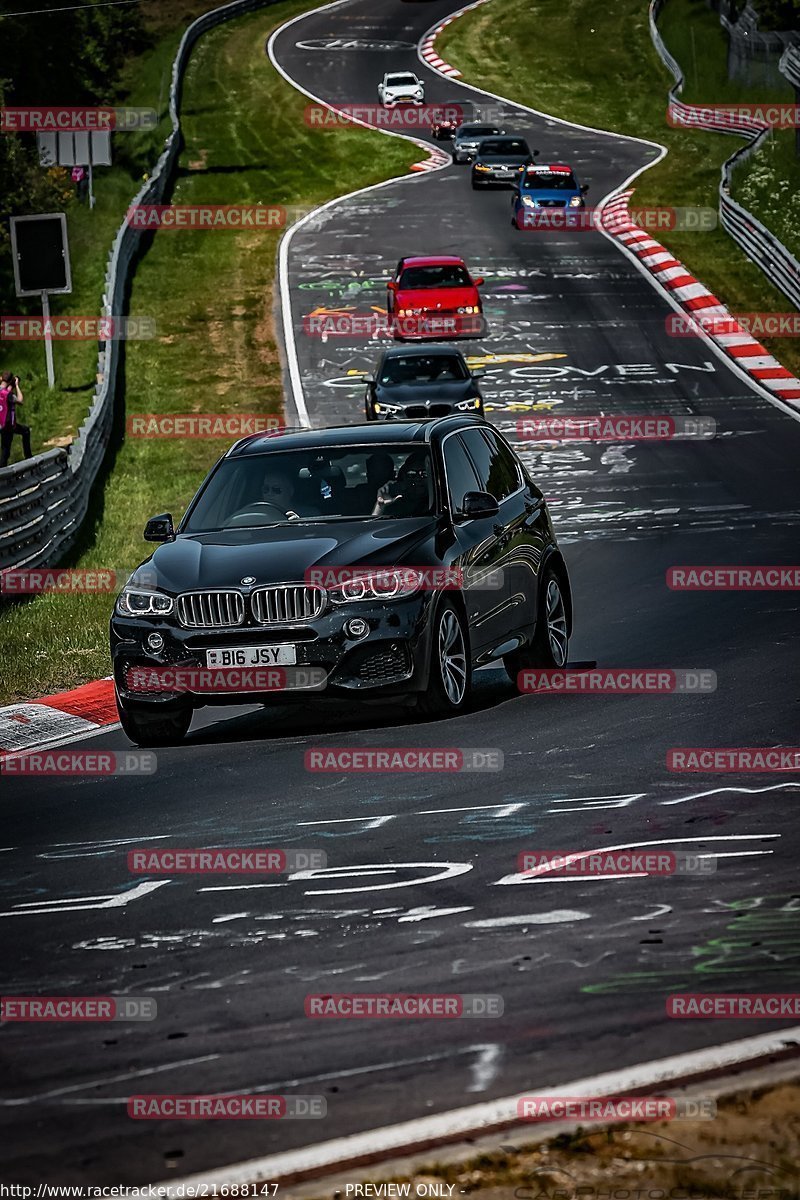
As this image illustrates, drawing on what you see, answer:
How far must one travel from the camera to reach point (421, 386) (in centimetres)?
2848

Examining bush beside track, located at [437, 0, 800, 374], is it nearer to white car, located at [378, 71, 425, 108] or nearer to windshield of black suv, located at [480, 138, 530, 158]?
windshield of black suv, located at [480, 138, 530, 158]

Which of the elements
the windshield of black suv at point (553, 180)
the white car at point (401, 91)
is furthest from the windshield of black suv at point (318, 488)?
the white car at point (401, 91)

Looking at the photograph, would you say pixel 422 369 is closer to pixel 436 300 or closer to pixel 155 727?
pixel 436 300

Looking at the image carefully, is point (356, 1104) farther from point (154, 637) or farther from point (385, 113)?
point (385, 113)

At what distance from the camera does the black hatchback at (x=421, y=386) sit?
2800 centimetres

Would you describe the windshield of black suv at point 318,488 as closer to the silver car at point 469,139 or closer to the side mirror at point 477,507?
the side mirror at point 477,507

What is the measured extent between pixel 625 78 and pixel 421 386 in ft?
158

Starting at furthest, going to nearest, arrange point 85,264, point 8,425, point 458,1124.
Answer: point 85,264 → point 8,425 → point 458,1124

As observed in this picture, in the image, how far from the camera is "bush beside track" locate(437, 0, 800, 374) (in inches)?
1816

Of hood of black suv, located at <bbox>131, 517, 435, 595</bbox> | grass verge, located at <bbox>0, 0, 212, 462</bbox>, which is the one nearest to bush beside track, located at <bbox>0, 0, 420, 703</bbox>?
grass verge, located at <bbox>0, 0, 212, 462</bbox>

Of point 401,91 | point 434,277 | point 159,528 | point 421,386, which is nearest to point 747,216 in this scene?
point 434,277

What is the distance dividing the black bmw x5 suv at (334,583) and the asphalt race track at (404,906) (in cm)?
37

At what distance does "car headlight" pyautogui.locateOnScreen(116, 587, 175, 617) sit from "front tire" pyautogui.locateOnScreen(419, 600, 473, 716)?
1537 millimetres

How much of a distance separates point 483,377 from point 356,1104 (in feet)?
97.9
